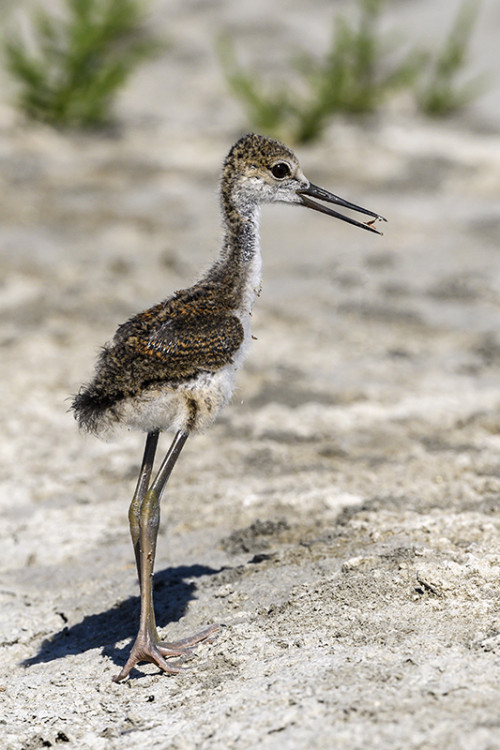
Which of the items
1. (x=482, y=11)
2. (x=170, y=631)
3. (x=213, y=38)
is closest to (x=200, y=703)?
(x=170, y=631)

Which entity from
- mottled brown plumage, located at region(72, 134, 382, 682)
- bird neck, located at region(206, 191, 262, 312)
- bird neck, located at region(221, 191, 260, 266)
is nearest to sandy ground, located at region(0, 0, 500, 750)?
mottled brown plumage, located at region(72, 134, 382, 682)

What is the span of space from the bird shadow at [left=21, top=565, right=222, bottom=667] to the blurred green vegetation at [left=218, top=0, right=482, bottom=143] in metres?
6.75

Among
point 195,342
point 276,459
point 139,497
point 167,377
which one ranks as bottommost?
point 139,497

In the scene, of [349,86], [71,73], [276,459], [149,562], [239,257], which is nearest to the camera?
[149,562]

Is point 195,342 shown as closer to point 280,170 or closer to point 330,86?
point 280,170

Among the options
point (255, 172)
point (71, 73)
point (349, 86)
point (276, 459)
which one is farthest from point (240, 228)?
point (349, 86)

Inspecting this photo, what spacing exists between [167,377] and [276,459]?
2145mm

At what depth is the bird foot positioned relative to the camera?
3.36 m

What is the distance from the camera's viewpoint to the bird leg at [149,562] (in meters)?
3.39

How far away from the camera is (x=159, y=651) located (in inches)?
135

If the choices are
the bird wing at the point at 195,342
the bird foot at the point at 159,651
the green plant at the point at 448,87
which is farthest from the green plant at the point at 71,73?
the bird foot at the point at 159,651

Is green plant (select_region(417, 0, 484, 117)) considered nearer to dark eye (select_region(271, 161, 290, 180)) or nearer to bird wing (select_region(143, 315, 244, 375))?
dark eye (select_region(271, 161, 290, 180))

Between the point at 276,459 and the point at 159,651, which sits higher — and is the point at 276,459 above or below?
above

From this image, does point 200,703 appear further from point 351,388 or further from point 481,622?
point 351,388
